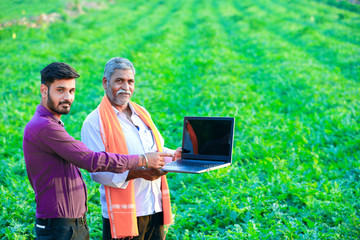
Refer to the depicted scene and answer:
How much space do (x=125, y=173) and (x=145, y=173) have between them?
162 mm

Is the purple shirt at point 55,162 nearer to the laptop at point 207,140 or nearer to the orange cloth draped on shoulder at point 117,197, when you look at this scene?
the orange cloth draped on shoulder at point 117,197

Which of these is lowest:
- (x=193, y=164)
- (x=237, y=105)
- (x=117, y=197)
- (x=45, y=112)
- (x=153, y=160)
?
(x=117, y=197)

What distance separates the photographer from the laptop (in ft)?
9.87

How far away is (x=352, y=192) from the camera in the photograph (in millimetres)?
4605

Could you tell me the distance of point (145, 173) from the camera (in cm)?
251

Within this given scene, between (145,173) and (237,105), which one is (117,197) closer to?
(145,173)

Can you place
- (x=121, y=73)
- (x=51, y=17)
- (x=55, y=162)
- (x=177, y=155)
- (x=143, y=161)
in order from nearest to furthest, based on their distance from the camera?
(x=55, y=162) < (x=143, y=161) < (x=121, y=73) < (x=177, y=155) < (x=51, y=17)

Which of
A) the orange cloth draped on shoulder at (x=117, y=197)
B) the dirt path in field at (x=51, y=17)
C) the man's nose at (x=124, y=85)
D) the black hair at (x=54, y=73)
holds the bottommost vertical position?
the orange cloth draped on shoulder at (x=117, y=197)

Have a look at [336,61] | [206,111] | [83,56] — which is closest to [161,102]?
[206,111]

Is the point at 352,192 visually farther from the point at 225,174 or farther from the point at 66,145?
the point at 66,145

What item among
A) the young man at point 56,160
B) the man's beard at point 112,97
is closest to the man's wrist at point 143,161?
the young man at point 56,160

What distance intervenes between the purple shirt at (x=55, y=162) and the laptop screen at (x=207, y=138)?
0.99 metres

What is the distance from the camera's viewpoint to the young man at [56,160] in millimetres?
2076

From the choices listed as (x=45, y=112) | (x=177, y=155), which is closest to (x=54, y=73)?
(x=45, y=112)
